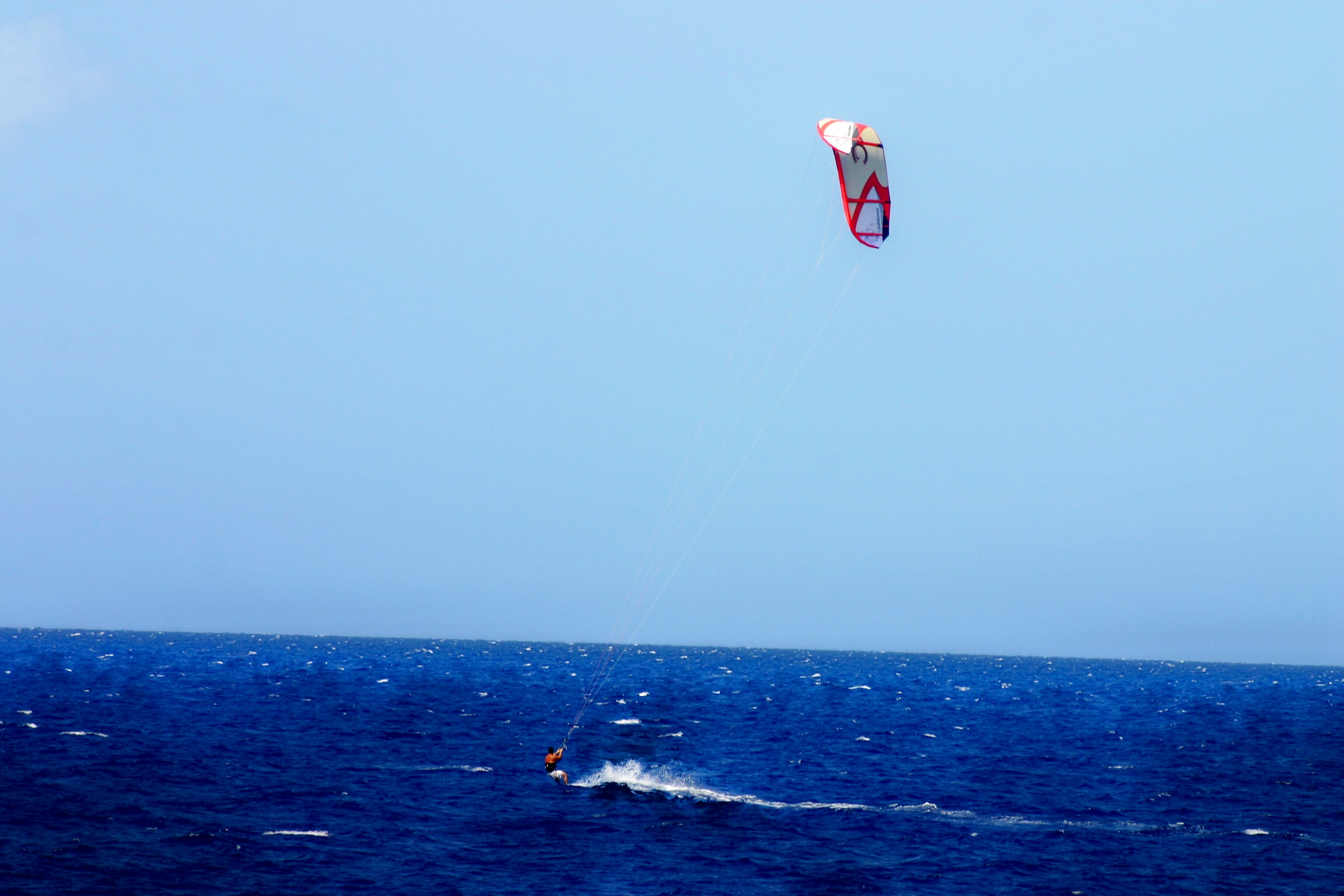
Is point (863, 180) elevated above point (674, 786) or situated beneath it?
elevated above

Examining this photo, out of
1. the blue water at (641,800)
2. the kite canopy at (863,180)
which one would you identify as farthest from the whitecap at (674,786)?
the kite canopy at (863,180)

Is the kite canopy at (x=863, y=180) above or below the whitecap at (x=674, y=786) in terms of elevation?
above

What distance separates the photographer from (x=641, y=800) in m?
52.7

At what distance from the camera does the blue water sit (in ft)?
128

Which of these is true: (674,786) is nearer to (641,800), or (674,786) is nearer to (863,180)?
(641,800)

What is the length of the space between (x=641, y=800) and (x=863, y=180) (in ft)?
107

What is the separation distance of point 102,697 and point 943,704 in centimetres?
8221

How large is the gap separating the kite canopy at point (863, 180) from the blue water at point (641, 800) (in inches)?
923

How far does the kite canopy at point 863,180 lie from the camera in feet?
115

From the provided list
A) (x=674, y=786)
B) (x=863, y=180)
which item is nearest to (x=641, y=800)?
(x=674, y=786)

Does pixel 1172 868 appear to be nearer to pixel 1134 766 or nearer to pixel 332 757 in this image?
pixel 1134 766

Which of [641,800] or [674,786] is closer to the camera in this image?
[641,800]

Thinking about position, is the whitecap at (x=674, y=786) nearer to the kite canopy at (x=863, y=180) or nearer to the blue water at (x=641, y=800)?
the blue water at (x=641, y=800)

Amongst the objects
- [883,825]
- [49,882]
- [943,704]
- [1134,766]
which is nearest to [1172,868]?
[883,825]
